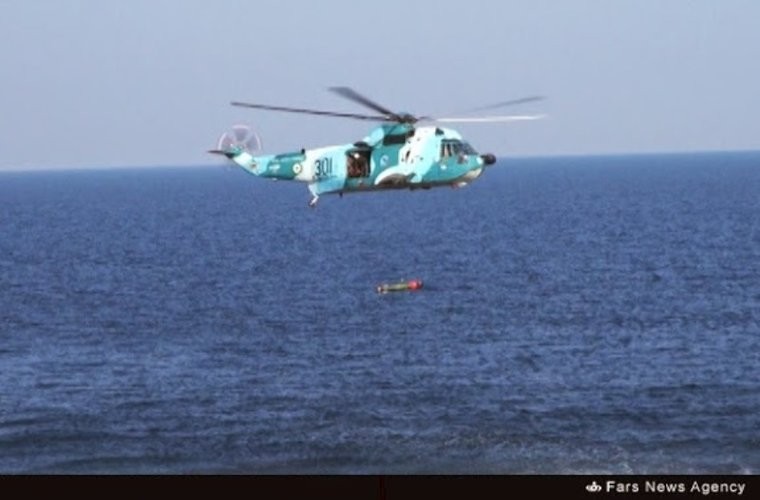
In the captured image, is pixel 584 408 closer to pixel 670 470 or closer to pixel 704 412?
pixel 704 412

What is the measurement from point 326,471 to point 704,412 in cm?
3970

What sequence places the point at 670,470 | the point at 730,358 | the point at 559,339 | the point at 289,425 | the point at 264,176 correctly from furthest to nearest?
the point at 559,339 → the point at 730,358 → the point at 289,425 → the point at 670,470 → the point at 264,176

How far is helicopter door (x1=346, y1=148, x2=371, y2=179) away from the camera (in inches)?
1961

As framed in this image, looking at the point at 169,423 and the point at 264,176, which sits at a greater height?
the point at 264,176

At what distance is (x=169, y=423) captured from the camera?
148m

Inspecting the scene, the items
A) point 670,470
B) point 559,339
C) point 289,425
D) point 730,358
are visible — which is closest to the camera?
point 670,470

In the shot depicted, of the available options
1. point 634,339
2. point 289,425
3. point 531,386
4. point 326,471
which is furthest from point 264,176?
point 634,339

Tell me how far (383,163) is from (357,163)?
90 cm

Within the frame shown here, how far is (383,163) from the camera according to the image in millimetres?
49875

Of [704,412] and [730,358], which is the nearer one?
[704,412]

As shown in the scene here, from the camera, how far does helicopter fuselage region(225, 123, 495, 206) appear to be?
49312 mm

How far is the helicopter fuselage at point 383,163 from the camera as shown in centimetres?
4931

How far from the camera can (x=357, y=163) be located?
50.2m

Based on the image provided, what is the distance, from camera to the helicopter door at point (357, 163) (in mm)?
49812
